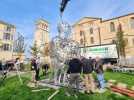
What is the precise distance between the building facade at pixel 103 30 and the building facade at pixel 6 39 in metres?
19.6

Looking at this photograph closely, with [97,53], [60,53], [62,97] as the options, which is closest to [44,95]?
[62,97]

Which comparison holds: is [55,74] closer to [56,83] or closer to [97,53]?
[56,83]

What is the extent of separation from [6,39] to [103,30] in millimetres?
29725

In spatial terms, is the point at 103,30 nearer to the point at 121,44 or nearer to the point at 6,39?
the point at 121,44

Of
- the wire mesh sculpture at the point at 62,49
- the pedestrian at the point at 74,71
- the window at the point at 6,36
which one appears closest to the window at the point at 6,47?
the window at the point at 6,36

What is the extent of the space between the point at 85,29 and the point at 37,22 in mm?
26183

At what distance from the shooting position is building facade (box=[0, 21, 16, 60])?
2317 inches

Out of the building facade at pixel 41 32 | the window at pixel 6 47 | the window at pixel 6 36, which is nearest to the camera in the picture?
the window at pixel 6 47

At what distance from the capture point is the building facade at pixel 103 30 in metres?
56.6

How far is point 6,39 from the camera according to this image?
60906 mm

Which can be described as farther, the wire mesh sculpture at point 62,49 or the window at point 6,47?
the window at point 6,47

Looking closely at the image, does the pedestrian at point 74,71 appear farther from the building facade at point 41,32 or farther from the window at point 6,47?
the building facade at point 41,32

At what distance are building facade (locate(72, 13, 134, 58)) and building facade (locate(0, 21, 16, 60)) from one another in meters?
19.6

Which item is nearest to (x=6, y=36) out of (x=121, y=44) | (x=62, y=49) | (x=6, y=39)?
(x=6, y=39)
